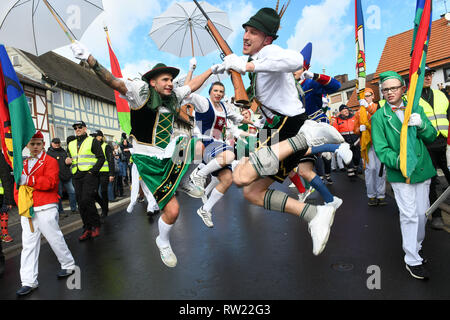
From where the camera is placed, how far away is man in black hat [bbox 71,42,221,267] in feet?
11.0

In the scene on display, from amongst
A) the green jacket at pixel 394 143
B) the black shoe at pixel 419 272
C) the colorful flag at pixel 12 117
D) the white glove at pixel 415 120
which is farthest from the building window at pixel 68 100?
the black shoe at pixel 419 272

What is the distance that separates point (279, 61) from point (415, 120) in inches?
56.4

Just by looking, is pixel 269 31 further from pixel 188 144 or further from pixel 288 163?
pixel 188 144

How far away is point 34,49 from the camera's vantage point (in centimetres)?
336

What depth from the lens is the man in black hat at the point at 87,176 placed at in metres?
5.80

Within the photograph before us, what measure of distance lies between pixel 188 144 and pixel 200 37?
296 centimetres

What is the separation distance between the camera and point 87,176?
592cm

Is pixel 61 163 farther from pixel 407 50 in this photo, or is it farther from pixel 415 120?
pixel 407 50

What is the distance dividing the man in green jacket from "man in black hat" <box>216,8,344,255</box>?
0.70 meters

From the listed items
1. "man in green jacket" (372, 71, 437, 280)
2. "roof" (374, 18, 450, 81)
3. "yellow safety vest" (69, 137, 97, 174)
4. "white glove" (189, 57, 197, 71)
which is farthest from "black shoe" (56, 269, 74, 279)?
"roof" (374, 18, 450, 81)

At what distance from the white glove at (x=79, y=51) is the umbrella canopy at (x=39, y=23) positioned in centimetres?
52

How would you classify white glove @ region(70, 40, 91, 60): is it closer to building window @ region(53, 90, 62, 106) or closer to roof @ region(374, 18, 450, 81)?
roof @ region(374, 18, 450, 81)

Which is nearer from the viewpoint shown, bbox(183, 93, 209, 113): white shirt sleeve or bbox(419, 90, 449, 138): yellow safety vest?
bbox(419, 90, 449, 138): yellow safety vest

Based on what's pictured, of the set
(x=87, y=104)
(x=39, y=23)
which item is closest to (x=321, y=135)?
(x=39, y=23)
